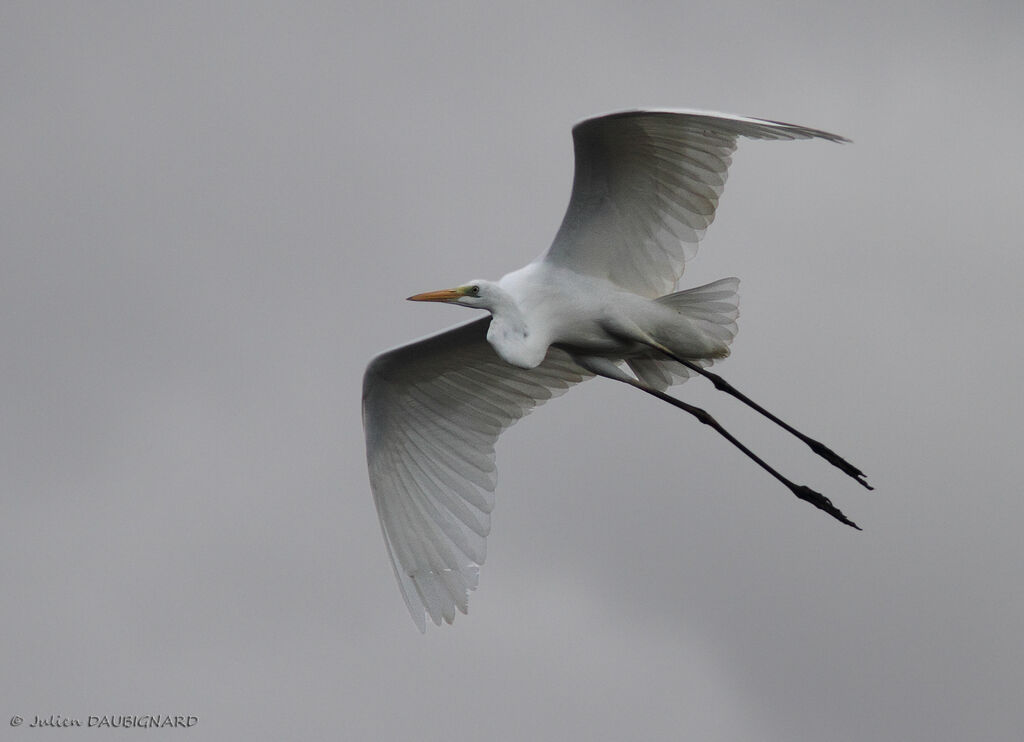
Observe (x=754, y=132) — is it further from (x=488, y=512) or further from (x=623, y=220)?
(x=488, y=512)

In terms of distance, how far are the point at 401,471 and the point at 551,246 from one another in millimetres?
2786

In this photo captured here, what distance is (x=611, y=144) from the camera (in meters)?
13.9

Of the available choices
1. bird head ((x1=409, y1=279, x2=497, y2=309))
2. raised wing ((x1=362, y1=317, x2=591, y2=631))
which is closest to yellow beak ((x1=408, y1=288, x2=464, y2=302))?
bird head ((x1=409, y1=279, x2=497, y2=309))

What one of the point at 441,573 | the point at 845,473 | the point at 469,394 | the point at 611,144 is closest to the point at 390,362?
the point at 469,394

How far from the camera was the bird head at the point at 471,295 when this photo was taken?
540 inches

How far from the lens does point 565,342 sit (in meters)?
14.7

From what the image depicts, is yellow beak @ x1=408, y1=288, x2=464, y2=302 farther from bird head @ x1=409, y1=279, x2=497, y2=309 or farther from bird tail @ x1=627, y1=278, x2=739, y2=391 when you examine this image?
bird tail @ x1=627, y1=278, x2=739, y2=391

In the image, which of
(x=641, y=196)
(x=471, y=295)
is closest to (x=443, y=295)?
(x=471, y=295)

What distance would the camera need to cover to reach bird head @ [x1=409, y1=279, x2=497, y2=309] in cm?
1371

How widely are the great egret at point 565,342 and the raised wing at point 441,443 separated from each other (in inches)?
0.5

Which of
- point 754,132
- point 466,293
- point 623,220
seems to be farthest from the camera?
point 623,220

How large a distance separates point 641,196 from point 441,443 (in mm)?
3166

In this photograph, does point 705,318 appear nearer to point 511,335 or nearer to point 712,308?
point 712,308

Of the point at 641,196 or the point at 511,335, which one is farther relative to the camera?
the point at 641,196
